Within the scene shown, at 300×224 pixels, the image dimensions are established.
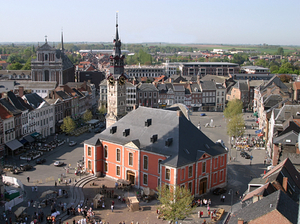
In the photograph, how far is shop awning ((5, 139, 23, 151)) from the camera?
67656 mm

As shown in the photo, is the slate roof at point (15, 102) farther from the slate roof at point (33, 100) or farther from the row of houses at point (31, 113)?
the slate roof at point (33, 100)

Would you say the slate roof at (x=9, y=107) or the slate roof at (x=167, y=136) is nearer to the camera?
the slate roof at (x=167, y=136)

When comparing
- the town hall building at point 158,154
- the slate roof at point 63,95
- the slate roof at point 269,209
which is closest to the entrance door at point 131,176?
the town hall building at point 158,154

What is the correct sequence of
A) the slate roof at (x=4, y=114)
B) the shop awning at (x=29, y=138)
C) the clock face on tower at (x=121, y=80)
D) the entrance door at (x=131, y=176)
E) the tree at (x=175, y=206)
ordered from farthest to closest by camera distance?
the shop awning at (x=29, y=138)
the clock face on tower at (x=121, y=80)
the slate roof at (x=4, y=114)
the entrance door at (x=131, y=176)
the tree at (x=175, y=206)

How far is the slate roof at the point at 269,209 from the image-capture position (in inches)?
1271

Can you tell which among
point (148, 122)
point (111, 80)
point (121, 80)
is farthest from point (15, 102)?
point (148, 122)

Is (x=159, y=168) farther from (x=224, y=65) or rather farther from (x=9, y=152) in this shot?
(x=224, y=65)

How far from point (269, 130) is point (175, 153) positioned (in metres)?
36.7

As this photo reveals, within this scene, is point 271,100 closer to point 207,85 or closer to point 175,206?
point 207,85

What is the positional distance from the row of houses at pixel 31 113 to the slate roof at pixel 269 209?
4762 centimetres

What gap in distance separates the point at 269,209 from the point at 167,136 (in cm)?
2273

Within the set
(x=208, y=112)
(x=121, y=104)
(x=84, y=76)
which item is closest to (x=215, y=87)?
(x=208, y=112)

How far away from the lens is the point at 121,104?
73188 mm

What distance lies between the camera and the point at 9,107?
7175 centimetres
